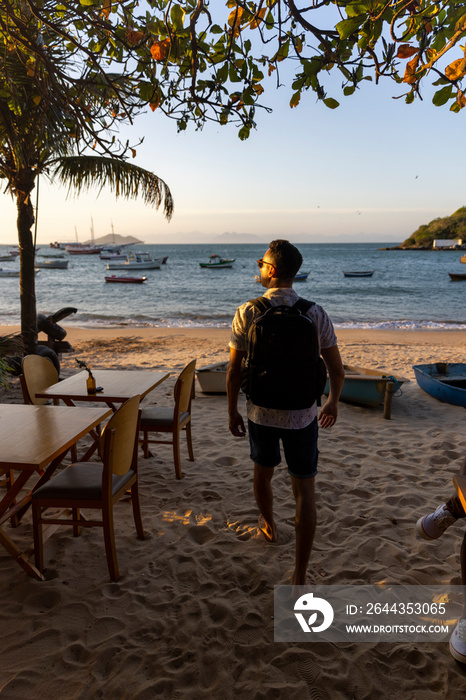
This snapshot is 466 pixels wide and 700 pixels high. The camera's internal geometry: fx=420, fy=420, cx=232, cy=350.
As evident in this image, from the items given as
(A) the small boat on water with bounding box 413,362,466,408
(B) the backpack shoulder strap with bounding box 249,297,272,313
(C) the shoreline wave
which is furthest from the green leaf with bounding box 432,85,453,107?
(C) the shoreline wave

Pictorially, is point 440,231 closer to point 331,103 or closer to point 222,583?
point 331,103

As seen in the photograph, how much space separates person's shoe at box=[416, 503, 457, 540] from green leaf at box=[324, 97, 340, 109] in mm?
2037

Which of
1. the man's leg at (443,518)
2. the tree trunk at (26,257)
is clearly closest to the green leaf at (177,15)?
the man's leg at (443,518)

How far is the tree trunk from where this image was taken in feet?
20.5

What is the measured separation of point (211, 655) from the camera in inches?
78.5

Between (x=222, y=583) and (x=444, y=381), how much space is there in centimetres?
505

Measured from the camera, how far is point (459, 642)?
198 cm

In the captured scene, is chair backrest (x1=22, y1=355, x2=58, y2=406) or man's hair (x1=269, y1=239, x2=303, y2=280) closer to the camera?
man's hair (x1=269, y1=239, x2=303, y2=280)

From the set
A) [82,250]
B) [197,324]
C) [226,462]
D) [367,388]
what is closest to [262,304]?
[226,462]

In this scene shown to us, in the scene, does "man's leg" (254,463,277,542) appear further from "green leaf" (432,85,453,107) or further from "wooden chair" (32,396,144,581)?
→ "green leaf" (432,85,453,107)

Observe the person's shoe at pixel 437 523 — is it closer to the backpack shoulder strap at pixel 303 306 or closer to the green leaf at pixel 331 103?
the backpack shoulder strap at pixel 303 306

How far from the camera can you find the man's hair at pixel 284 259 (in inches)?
87.0

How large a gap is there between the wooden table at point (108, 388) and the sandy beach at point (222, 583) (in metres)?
0.82

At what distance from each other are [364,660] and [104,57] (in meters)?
3.96
